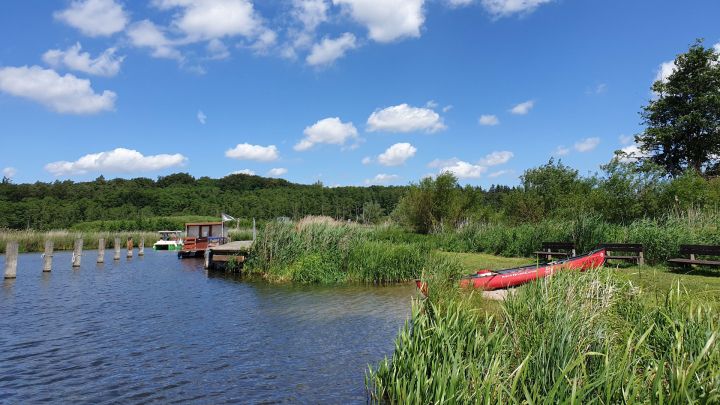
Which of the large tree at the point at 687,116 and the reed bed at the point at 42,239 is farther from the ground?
the large tree at the point at 687,116

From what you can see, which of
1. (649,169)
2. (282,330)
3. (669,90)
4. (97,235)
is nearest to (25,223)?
(97,235)

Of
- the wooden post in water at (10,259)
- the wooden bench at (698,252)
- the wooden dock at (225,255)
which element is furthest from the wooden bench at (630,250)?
the wooden post in water at (10,259)

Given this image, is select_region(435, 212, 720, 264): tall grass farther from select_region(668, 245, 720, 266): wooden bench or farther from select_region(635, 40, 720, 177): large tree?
select_region(635, 40, 720, 177): large tree

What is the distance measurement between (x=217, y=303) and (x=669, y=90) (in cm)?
4203

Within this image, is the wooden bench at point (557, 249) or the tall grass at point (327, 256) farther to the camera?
the wooden bench at point (557, 249)

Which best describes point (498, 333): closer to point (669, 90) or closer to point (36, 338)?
point (36, 338)

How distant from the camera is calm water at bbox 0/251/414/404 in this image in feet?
23.2

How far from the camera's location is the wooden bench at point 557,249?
19.2 m

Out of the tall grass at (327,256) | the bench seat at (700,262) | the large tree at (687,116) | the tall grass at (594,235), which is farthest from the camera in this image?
the large tree at (687,116)

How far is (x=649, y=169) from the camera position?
2506cm

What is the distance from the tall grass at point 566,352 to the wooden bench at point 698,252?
10.7 m

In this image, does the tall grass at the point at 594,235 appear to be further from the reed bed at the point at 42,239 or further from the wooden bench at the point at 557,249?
the reed bed at the point at 42,239

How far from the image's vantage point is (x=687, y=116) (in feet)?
119

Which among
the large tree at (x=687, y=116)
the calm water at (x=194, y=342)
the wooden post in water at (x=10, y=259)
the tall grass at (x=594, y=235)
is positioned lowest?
the calm water at (x=194, y=342)
